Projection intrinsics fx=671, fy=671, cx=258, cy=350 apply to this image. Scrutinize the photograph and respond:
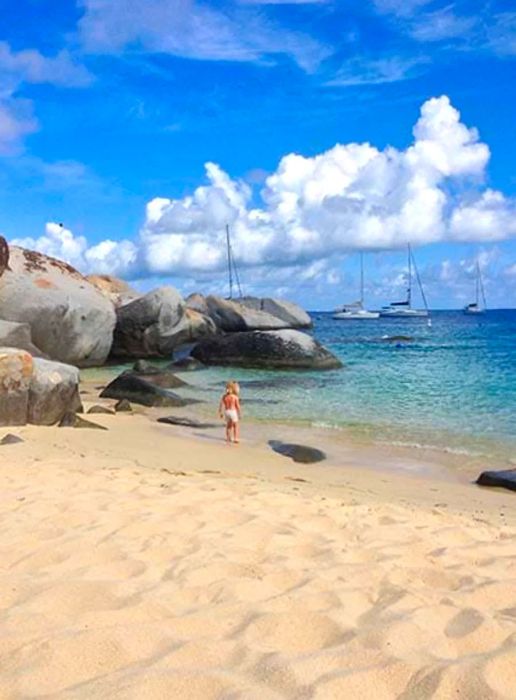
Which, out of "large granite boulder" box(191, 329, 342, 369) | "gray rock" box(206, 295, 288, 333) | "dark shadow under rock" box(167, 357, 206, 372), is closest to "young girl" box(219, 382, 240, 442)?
"dark shadow under rock" box(167, 357, 206, 372)

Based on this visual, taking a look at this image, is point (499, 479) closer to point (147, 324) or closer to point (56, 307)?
point (56, 307)

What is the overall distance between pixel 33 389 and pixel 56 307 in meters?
13.0

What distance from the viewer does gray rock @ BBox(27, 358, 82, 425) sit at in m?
11.8

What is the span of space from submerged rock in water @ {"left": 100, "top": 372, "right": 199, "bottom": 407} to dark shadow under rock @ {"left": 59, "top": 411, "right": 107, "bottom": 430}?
408 cm

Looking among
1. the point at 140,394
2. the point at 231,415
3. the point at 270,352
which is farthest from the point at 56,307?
the point at 231,415

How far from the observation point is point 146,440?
11.5m

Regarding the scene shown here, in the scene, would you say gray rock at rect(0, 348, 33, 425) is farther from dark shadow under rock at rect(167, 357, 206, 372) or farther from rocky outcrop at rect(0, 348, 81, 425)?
dark shadow under rock at rect(167, 357, 206, 372)

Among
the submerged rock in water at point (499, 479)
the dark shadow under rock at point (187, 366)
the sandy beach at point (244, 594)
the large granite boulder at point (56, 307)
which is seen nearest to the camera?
the sandy beach at point (244, 594)

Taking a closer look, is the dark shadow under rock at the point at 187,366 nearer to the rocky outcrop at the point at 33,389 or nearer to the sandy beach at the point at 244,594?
the rocky outcrop at the point at 33,389

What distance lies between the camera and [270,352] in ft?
89.4

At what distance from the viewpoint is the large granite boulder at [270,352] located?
26656 mm

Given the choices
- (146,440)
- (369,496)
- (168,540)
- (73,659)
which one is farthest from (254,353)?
(73,659)

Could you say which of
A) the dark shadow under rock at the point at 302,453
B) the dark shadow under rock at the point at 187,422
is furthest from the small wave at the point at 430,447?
the dark shadow under rock at the point at 187,422

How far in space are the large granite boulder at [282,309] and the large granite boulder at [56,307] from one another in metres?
25.8
